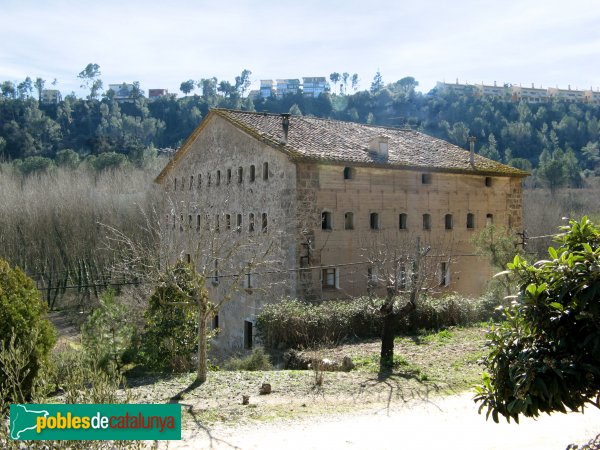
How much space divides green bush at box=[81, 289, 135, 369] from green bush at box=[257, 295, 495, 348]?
4826 mm

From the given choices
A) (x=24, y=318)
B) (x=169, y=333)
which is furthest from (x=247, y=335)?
(x=24, y=318)

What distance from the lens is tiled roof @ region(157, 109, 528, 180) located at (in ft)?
75.1

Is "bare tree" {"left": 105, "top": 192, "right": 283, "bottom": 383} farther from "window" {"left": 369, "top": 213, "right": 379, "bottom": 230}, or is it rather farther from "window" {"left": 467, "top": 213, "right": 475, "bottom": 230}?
"window" {"left": 467, "top": 213, "right": 475, "bottom": 230}

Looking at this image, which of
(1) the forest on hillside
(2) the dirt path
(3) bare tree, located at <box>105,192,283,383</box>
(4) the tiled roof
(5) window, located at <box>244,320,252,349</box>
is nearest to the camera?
(2) the dirt path

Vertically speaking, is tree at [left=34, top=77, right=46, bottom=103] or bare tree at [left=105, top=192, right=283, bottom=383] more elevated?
tree at [left=34, top=77, right=46, bottom=103]

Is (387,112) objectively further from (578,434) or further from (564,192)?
(578,434)

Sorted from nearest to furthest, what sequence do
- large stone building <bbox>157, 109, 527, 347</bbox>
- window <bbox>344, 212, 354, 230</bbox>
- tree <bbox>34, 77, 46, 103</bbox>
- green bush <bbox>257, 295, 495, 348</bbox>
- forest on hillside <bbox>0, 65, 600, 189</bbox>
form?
→ green bush <bbox>257, 295, 495, 348</bbox>
large stone building <bbox>157, 109, 527, 347</bbox>
window <bbox>344, 212, 354, 230</bbox>
forest on hillside <bbox>0, 65, 600, 189</bbox>
tree <bbox>34, 77, 46, 103</bbox>

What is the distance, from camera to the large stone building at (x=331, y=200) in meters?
22.3

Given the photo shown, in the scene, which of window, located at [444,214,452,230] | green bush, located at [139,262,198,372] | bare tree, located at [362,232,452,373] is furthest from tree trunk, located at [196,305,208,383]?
window, located at [444,214,452,230]

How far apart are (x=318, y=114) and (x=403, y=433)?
102 metres

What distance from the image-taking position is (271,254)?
23078mm

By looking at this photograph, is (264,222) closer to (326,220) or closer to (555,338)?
(326,220)

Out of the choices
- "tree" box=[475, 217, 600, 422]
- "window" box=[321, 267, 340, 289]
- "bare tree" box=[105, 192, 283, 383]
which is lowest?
"window" box=[321, 267, 340, 289]

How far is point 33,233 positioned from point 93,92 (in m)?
90.9
